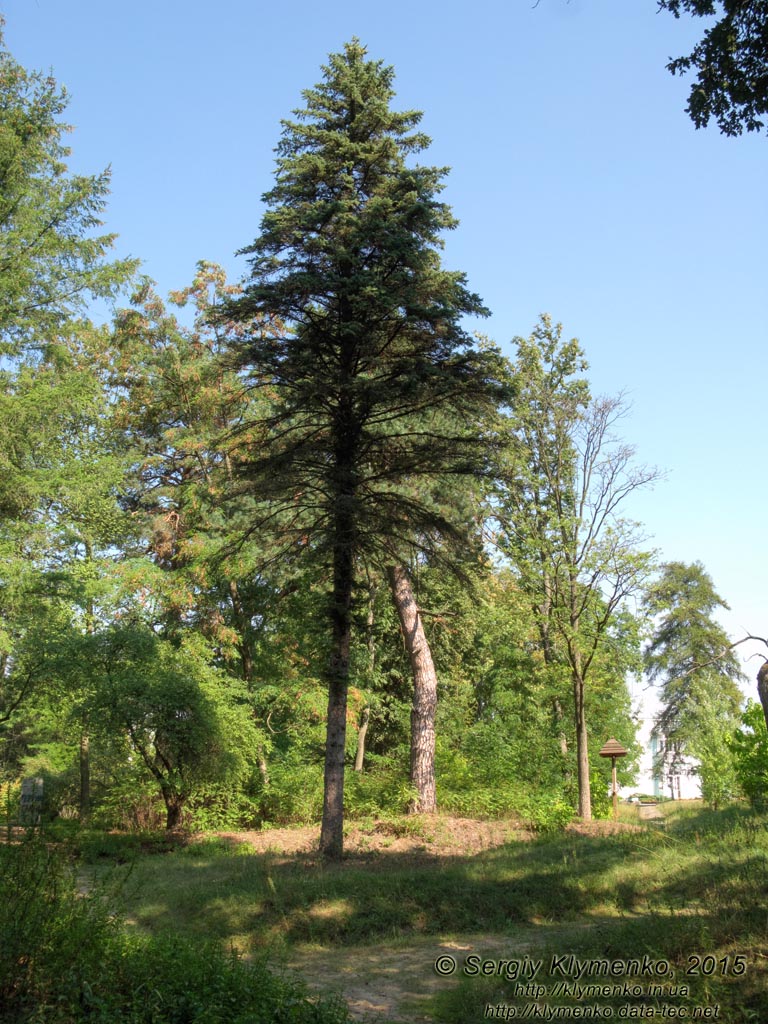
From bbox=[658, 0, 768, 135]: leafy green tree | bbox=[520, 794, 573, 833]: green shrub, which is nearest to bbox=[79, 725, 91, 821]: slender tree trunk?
bbox=[520, 794, 573, 833]: green shrub

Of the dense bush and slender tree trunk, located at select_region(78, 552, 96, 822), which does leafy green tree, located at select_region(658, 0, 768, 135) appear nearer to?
the dense bush

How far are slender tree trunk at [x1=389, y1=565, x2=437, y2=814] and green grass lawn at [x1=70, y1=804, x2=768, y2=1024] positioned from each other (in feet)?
13.8

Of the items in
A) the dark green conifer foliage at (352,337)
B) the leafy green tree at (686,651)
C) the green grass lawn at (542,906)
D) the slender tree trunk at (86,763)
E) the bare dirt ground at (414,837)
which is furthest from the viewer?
the leafy green tree at (686,651)

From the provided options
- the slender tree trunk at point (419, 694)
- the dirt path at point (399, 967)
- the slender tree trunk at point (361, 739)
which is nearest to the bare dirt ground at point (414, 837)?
the slender tree trunk at point (419, 694)

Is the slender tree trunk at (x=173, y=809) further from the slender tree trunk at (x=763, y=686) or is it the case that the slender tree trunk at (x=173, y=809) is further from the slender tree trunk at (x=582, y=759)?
the slender tree trunk at (x=763, y=686)

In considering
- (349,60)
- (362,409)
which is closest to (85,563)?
(362,409)

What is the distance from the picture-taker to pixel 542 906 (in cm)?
981

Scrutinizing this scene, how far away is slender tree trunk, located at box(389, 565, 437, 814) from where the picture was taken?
59.0 ft

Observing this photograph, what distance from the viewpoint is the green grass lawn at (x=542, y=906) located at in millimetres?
6328

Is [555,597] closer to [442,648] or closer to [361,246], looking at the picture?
[442,648]

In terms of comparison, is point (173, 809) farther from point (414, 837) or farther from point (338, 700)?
point (338, 700)

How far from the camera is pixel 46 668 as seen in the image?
16.6 meters

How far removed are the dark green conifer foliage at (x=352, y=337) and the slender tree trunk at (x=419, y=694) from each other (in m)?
4.81

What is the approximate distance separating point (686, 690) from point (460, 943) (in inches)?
1284
